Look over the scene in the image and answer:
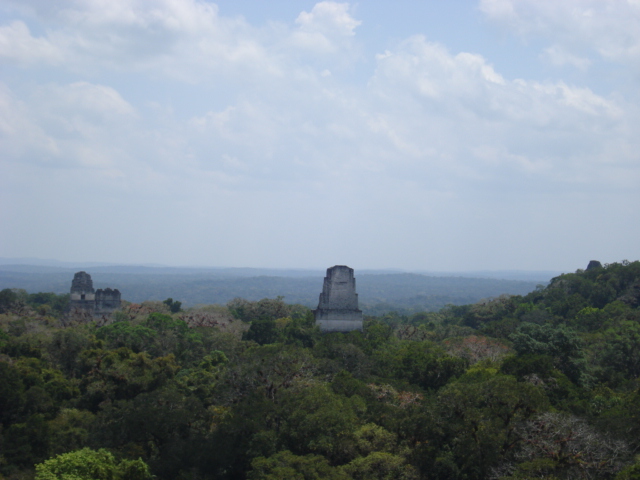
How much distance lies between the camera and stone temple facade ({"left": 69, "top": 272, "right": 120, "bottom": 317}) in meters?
46.6

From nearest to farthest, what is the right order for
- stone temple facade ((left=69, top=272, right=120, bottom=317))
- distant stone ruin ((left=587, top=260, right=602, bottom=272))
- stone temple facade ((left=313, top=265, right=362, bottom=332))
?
stone temple facade ((left=313, top=265, right=362, bottom=332)), stone temple facade ((left=69, top=272, right=120, bottom=317)), distant stone ruin ((left=587, top=260, right=602, bottom=272))

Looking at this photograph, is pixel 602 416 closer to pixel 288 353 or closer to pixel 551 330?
pixel 551 330

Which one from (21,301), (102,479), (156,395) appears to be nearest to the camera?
(102,479)

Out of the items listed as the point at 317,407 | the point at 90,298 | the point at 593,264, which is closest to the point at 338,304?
the point at 317,407

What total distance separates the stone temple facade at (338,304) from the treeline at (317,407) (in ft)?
3.30

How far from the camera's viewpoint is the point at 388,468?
1694 cm

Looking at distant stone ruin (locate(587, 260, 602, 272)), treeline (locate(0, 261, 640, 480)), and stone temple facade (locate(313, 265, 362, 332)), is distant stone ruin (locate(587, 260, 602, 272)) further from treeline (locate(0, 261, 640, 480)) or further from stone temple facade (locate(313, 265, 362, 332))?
stone temple facade (locate(313, 265, 362, 332))

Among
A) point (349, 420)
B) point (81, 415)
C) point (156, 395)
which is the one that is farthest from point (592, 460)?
point (81, 415)

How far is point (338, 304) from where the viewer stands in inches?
1305

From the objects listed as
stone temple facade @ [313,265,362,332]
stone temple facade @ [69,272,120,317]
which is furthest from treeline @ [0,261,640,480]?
stone temple facade @ [69,272,120,317]

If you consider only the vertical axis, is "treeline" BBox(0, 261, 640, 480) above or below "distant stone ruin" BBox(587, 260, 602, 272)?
below

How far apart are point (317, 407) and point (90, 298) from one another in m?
33.1

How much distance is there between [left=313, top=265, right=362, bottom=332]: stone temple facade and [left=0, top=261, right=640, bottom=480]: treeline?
101cm

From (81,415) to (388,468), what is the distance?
39.3 feet
